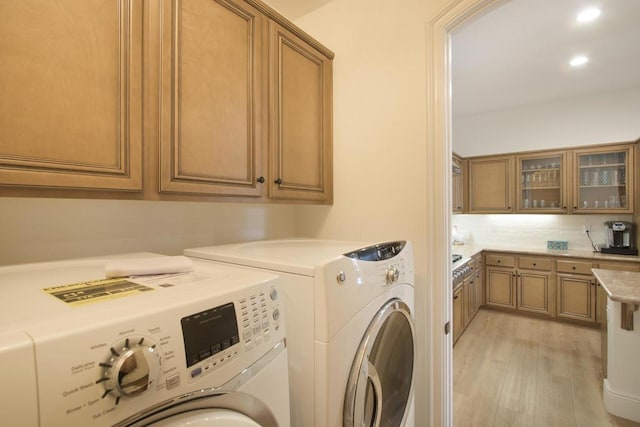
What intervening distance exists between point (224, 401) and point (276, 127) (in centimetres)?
111

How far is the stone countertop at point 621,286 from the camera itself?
175 centimetres

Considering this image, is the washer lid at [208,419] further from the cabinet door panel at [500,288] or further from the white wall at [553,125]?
the white wall at [553,125]

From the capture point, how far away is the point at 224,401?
52 centimetres

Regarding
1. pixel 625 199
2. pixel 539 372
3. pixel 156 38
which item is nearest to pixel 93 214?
pixel 156 38

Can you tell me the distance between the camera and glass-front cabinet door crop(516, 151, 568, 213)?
12.3 ft

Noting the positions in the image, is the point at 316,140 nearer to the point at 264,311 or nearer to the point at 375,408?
the point at 264,311

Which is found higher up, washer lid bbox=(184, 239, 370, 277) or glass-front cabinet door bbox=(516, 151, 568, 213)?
glass-front cabinet door bbox=(516, 151, 568, 213)

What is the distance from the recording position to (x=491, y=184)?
4230mm

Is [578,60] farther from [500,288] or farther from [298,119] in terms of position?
[298,119]

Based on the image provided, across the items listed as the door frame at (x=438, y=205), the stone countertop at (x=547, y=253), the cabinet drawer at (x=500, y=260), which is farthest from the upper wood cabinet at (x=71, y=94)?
the cabinet drawer at (x=500, y=260)

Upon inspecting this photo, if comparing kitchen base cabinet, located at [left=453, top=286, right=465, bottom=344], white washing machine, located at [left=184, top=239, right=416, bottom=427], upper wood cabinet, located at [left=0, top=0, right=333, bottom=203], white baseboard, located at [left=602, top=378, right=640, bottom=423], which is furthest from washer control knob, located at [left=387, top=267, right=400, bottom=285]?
white baseboard, located at [left=602, top=378, right=640, bottom=423]

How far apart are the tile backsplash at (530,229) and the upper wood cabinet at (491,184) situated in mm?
327

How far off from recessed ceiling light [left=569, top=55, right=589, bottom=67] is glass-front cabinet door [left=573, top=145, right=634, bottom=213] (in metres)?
1.20

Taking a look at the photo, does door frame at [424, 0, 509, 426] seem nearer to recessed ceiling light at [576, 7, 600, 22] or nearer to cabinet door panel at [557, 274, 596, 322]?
recessed ceiling light at [576, 7, 600, 22]
